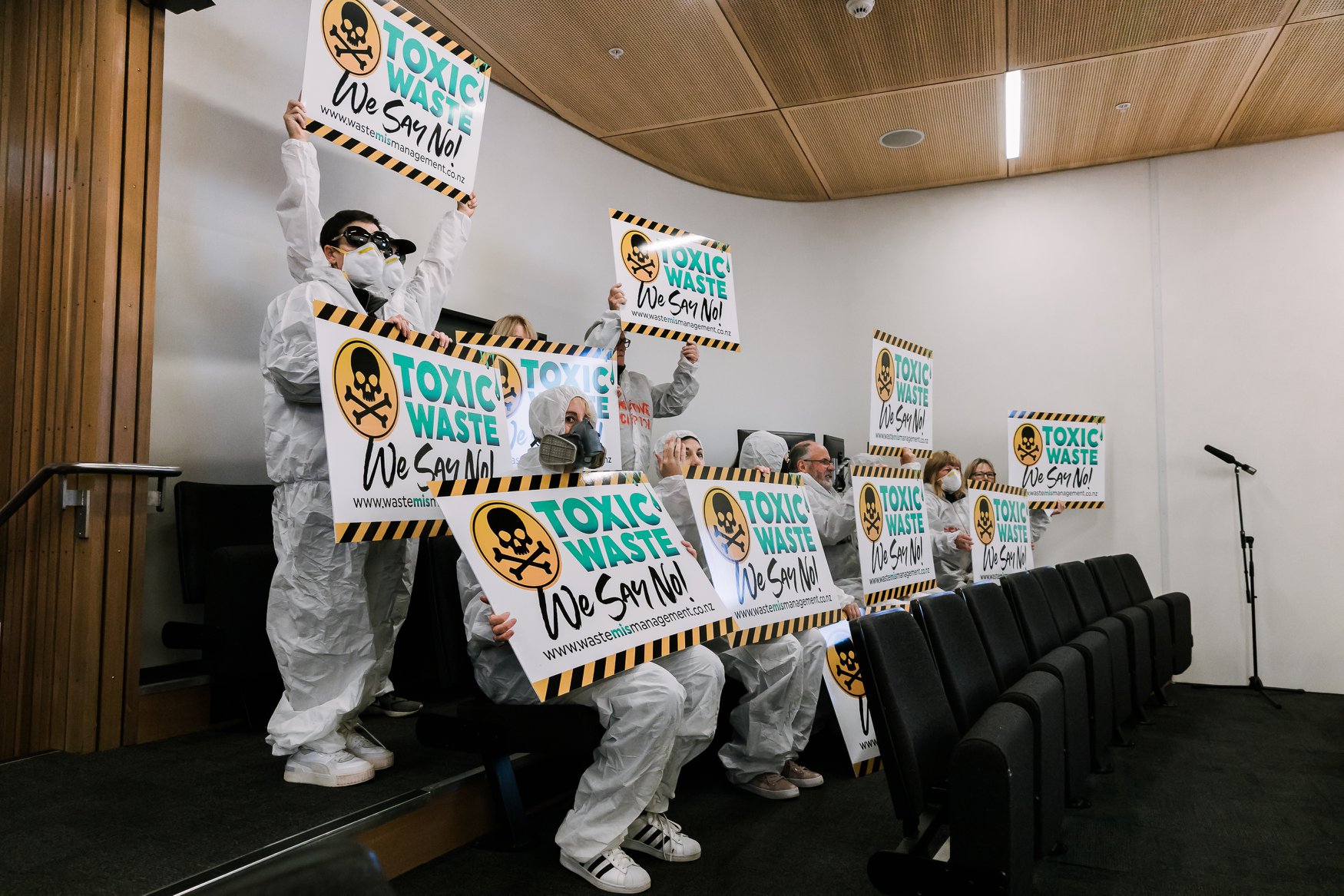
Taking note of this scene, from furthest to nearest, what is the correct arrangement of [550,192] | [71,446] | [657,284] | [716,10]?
[550,192] → [716,10] → [657,284] → [71,446]

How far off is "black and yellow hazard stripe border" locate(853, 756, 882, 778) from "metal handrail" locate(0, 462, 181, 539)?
8.58 feet

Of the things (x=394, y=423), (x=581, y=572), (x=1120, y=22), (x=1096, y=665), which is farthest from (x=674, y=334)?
(x=1120, y=22)

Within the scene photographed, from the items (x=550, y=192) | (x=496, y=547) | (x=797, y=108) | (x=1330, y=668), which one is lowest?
(x=1330, y=668)

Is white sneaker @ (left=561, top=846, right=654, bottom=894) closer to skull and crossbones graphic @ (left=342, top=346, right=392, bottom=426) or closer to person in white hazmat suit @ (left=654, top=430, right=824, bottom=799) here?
person in white hazmat suit @ (left=654, top=430, right=824, bottom=799)

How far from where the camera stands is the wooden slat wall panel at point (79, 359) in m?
2.75

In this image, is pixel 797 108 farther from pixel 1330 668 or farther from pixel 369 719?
pixel 1330 668

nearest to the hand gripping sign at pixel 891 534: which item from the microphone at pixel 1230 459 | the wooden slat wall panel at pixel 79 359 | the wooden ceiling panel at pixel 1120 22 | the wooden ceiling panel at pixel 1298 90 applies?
the wooden ceiling panel at pixel 1120 22

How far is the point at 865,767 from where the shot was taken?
3.29 meters

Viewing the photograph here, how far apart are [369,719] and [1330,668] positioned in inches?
233

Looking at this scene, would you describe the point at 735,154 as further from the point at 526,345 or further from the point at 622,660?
the point at 622,660

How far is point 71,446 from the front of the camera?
2783 millimetres

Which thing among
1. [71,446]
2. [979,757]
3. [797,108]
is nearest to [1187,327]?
[797,108]

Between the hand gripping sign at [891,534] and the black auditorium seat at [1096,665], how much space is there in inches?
21.5

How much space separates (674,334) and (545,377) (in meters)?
0.79
